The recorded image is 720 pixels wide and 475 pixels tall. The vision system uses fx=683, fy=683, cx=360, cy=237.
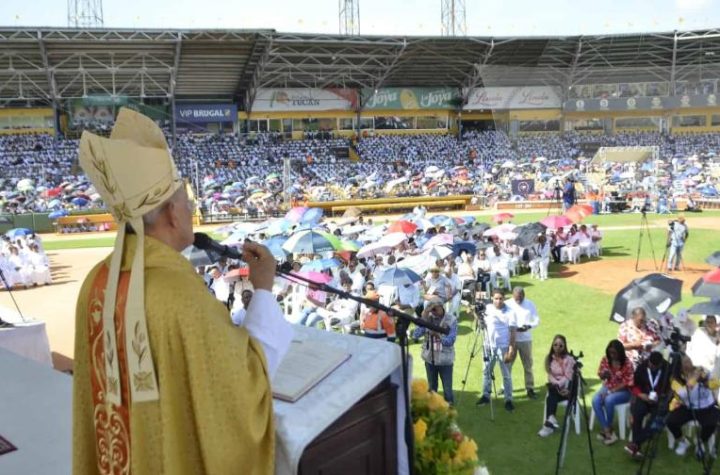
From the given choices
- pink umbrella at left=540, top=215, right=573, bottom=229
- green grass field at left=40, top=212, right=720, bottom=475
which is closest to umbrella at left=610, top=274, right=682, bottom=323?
green grass field at left=40, top=212, right=720, bottom=475

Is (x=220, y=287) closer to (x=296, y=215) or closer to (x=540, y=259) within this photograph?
(x=296, y=215)

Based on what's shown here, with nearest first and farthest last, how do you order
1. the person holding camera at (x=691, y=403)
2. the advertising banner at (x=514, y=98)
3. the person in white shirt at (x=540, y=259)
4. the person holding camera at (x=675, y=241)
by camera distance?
1. the person holding camera at (x=691, y=403)
2. the person holding camera at (x=675, y=241)
3. the person in white shirt at (x=540, y=259)
4. the advertising banner at (x=514, y=98)

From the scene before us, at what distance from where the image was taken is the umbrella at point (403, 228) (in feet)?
59.4

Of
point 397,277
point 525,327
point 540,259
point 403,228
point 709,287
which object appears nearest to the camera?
point 525,327

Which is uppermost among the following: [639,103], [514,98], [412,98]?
[412,98]

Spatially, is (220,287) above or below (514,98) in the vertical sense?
below

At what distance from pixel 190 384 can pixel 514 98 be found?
53.3 meters

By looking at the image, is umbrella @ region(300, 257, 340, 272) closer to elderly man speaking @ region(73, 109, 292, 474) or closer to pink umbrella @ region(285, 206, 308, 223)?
pink umbrella @ region(285, 206, 308, 223)

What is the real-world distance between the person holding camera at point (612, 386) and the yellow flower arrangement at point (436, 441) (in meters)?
4.63

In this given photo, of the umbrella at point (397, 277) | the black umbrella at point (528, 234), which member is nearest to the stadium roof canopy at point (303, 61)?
the black umbrella at point (528, 234)

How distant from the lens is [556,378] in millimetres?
7621

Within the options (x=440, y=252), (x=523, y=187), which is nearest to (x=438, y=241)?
(x=440, y=252)

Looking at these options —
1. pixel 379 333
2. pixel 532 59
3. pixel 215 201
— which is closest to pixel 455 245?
pixel 379 333

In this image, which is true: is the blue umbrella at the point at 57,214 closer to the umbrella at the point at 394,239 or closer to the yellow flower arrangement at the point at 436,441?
the umbrella at the point at 394,239
